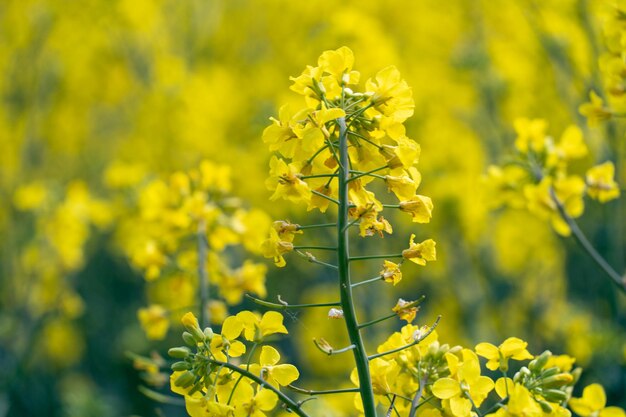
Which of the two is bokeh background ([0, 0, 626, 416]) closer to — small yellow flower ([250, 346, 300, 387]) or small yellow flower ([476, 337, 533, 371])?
small yellow flower ([476, 337, 533, 371])

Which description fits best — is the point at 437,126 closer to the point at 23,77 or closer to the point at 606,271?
the point at 23,77

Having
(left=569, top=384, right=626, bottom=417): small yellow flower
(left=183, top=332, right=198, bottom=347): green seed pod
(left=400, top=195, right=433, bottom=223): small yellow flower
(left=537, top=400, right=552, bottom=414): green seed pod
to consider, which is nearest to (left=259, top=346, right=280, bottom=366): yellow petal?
(left=183, top=332, right=198, bottom=347): green seed pod

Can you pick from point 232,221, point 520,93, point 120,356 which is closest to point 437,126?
point 520,93

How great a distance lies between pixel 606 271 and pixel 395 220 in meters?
3.02

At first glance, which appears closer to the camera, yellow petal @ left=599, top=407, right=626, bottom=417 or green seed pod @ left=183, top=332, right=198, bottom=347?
green seed pod @ left=183, top=332, right=198, bottom=347

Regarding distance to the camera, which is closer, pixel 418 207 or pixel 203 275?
pixel 418 207

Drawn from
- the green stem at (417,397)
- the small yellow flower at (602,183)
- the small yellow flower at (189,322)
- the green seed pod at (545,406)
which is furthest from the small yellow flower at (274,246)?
the small yellow flower at (602,183)

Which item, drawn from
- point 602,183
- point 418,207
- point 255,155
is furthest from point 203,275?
point 255,155

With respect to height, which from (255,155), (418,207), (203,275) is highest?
(418,207)

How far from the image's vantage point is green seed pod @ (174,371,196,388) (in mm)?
1216

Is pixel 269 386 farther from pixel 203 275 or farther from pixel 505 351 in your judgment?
pixel 203 275

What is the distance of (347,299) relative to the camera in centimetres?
118

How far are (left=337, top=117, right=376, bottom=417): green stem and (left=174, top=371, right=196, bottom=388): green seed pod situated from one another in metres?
0.28

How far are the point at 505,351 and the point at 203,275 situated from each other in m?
1.06
